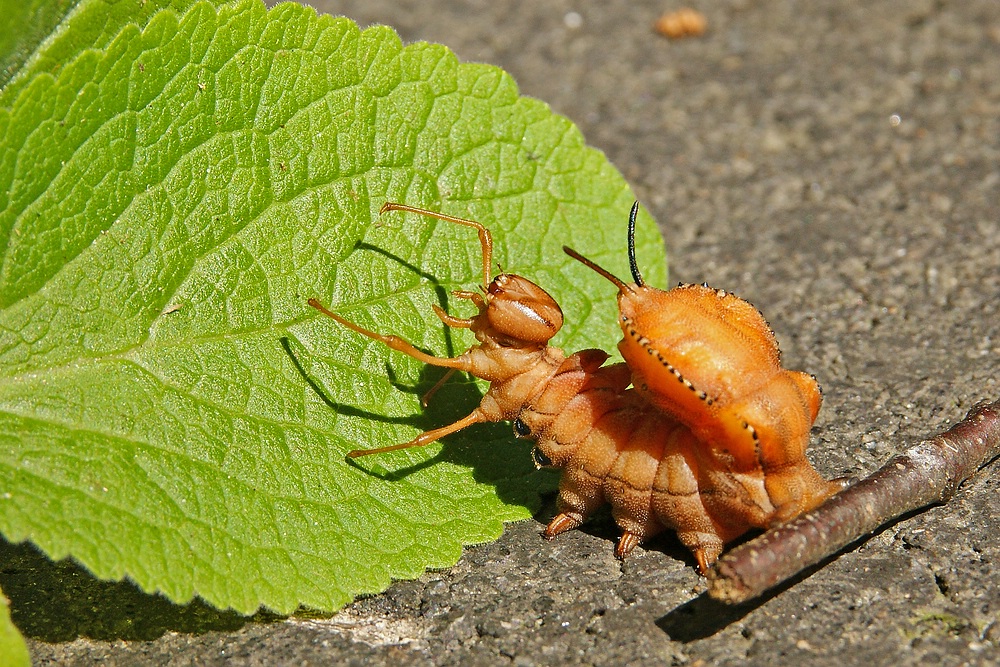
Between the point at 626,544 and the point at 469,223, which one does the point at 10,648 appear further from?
the point at 469,223

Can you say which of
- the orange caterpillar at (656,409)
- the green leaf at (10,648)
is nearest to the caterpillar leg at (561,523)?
the orange caterpillar at (656,409)

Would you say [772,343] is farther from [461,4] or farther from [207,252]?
[461,4]

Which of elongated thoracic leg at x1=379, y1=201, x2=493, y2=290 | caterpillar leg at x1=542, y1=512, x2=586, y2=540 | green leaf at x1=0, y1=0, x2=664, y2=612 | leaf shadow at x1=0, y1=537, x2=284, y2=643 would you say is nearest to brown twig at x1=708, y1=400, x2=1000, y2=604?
caterpillar leg at x1=542, y1=512, x2=586, y2=540

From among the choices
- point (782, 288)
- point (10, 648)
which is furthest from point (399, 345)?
point (782, 288)

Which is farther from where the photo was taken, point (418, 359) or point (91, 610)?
point (418, 359)

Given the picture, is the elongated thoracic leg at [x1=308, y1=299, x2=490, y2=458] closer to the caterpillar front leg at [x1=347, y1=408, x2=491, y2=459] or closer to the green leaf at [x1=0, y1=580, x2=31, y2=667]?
the caterpillar front leg at [x1=347, y1=408, x2=491, y2=459]

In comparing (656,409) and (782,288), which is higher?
(782,288)

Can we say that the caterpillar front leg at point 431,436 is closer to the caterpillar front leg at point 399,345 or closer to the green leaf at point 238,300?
the green leaf at point 238,300

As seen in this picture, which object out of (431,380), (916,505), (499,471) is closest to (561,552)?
(499,471)
